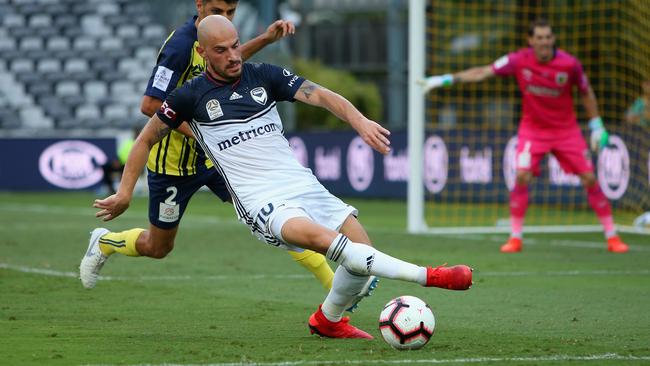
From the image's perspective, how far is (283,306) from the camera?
7809 millimetres

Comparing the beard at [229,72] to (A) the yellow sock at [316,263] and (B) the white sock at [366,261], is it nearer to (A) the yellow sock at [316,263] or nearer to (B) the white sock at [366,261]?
(B) the white sock at [366,261]

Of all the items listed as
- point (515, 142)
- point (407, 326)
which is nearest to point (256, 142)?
point (407, 326)

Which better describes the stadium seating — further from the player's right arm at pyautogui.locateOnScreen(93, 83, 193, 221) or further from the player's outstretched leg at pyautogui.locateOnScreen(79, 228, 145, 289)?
the player's right arm at pyautogui.locateOnScreen(93, 83, 193, 221)

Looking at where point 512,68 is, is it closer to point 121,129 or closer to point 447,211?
point 447,211

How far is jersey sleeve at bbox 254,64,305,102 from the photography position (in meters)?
6.24

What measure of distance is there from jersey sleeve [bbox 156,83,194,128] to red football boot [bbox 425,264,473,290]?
1.57m

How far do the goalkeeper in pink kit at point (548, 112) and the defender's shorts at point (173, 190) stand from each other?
16.7 feet

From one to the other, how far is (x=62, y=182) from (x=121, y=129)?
344 cm

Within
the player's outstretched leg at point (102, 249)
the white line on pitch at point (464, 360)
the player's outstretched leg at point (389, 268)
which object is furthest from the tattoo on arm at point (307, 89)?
the player's outstretched leg at point (102, 249)

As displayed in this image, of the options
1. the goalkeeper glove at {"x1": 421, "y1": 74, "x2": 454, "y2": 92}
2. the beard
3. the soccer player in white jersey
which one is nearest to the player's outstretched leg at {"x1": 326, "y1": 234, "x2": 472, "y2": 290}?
the soccer player in white jersey

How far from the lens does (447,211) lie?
17766mm

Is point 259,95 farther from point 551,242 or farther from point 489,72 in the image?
point 551,242

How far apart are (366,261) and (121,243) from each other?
2.66 meters

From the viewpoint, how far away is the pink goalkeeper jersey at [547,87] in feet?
38.4
